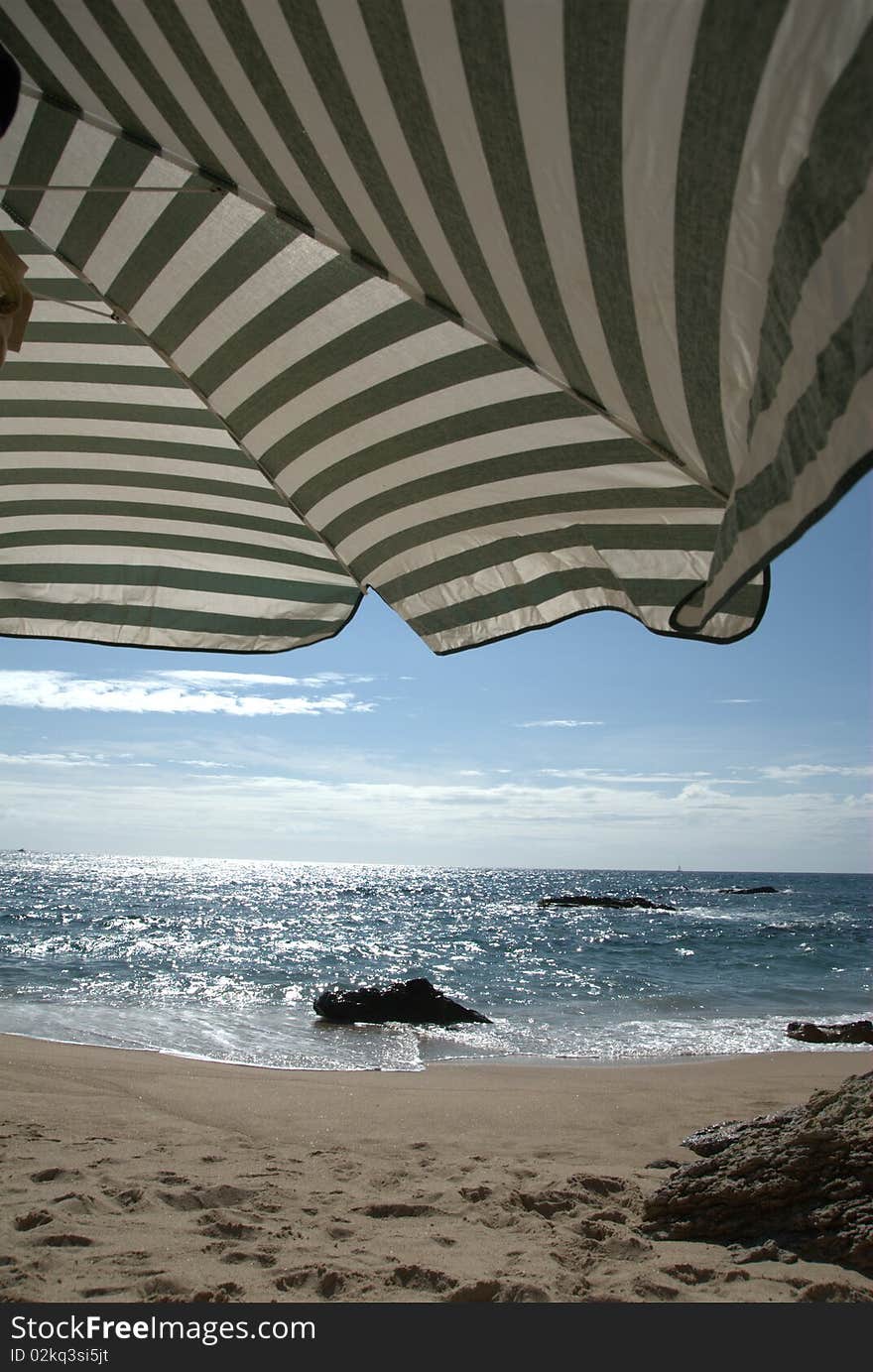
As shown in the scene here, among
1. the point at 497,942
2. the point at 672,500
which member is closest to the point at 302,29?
the point at 672,500

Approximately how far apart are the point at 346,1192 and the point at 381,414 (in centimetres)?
337

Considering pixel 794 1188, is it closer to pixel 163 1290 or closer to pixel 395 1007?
pixel 163 1290

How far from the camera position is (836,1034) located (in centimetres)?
1071

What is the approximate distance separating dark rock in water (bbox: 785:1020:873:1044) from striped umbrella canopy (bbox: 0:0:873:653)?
399 inches

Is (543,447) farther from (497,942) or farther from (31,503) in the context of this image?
(497,942)

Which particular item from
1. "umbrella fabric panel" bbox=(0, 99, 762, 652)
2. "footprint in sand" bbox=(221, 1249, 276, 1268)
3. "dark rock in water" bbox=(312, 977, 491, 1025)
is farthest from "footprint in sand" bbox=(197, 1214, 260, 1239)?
"dark rock in water" bbox=(312, 977, 491, 1025)

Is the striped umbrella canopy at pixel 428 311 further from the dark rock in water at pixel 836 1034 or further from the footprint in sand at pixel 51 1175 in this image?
the dark rock in water at pixel 836 1034

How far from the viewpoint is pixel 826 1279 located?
279 centimetres

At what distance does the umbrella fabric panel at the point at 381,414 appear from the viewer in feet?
6.81

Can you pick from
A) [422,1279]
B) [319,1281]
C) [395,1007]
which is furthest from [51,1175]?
[395,1007]

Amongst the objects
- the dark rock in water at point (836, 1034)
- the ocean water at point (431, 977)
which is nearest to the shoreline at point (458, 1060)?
the ocean water at point (431, 977)

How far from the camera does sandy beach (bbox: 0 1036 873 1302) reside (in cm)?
281

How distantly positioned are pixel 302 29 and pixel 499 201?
0.44 metres

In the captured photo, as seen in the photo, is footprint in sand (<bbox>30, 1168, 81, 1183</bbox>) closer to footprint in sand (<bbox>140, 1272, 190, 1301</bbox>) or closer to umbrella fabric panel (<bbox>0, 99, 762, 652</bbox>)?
footprint in sand (<bbox>140, 1272, 190, 1301</bbox>)
